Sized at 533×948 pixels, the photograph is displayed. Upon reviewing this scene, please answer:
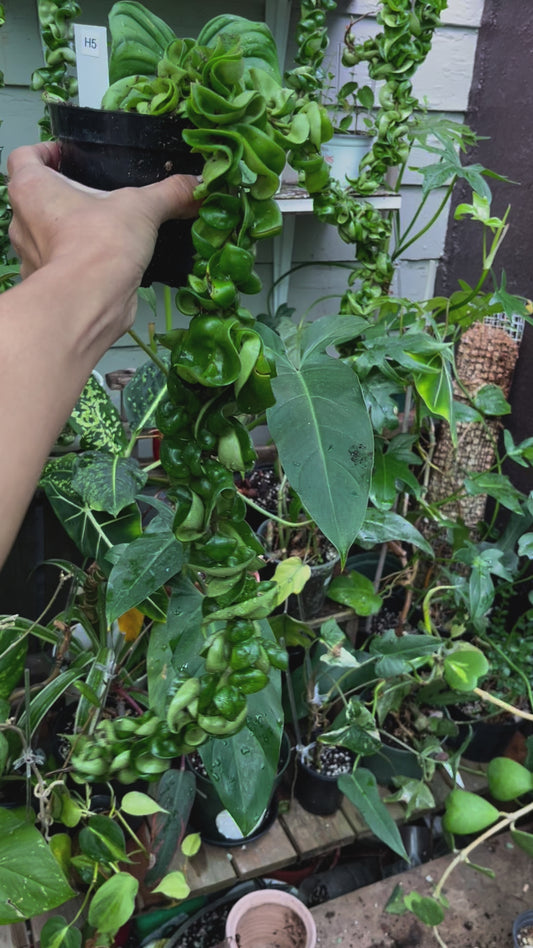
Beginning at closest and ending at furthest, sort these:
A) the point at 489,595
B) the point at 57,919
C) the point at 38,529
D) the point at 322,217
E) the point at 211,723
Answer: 1. the point at 211,723
2. the point at 57,919
3. the point at 322,217
4. the point at 489,595
5. the point at 38,529

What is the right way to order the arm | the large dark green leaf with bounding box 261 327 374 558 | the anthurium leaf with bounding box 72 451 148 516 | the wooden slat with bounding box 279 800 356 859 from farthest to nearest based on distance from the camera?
the wooden slat with bounding box 279 800 356 859 → the anthurium leaf with bounding box 72 451 148 516 → the large dark green leaf with bounding box 261 327 374 558 → the arm

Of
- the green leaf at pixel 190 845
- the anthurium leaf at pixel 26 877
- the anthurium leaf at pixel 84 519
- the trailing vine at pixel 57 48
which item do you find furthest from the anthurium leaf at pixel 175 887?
the trailing vine at pixel 57 48

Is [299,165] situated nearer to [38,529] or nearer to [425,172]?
[425,172]

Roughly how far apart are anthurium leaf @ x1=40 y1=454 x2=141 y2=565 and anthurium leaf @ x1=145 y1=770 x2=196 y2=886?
0.39 meters

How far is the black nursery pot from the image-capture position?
22.5 inches

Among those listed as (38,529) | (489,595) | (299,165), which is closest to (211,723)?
(299,165)

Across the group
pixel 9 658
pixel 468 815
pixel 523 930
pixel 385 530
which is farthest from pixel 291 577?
pixel 523 930

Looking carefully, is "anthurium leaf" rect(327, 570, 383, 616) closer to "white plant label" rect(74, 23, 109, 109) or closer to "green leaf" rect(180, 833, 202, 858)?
"green leaf" rect(180, 833, 202, 858)

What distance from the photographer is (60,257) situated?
49 cm

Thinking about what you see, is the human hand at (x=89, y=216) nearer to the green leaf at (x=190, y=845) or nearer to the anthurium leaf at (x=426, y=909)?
the green leaf at (x=190, y=845)

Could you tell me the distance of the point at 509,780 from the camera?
1203mm

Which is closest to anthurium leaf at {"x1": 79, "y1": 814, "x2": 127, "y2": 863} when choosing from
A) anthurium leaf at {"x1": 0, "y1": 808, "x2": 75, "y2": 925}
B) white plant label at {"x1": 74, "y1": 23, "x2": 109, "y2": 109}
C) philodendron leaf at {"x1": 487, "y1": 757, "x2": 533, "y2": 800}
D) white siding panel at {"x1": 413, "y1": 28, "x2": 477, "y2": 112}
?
anthurium leaf at {"x1": 0, "y1": 808, "x2": 75, "y2": 925}

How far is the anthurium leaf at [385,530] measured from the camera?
1115 mm

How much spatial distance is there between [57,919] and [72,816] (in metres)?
0.12
